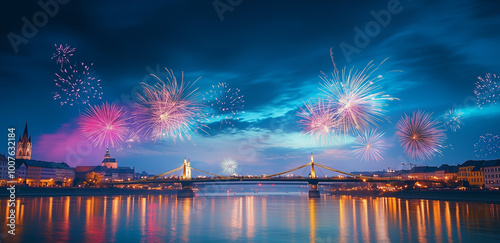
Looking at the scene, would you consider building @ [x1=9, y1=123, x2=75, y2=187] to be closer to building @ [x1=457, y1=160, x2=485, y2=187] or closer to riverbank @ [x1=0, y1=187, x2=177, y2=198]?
riverbank @ [x1=0, y1=187, x2=177, y2=198]

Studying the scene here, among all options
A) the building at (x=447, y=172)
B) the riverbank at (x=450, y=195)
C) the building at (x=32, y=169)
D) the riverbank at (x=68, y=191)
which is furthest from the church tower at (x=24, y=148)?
the building at (x=447, y=172)

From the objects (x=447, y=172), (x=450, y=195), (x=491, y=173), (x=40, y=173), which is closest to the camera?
(x=450, y=195)

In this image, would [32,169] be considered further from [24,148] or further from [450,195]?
[450,195]

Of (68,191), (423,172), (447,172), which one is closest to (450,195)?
(447,172)

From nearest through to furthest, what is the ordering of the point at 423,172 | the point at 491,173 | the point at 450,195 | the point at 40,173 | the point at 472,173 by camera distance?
the point at 450,195 < the point at 491,173 < the point at 472,173 < the point at 40,173 < the point at 423,172

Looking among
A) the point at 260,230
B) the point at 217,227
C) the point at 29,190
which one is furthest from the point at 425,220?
the point at 29,190

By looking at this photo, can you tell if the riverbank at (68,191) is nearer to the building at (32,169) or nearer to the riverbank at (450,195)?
the building at (32,169)
